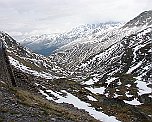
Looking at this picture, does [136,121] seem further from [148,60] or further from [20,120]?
[148,60]

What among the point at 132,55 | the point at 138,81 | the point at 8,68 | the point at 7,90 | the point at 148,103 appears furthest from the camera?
the point at 132,55

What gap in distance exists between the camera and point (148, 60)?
152 meters

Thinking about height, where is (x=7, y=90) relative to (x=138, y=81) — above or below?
above

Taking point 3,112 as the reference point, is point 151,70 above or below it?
below

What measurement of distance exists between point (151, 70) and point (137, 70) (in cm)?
1442

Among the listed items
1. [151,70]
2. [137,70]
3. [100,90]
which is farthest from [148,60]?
[100,90]

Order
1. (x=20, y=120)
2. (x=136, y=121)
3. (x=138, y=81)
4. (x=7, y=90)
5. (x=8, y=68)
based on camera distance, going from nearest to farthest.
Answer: (x=20, y=120)
(x=7, y=90)
(x=8, y=68)
(x=136, y=121)
(x=138, y=81)

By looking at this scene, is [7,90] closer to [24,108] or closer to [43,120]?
[24,108]

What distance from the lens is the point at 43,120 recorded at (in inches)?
926

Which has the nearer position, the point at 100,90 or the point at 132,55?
the point at 100,90

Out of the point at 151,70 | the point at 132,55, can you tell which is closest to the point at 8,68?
the point at 151,70

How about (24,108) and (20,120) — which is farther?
(24,108)

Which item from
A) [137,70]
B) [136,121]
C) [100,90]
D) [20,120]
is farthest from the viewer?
[137,70]

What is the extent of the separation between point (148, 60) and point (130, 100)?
235 ft
